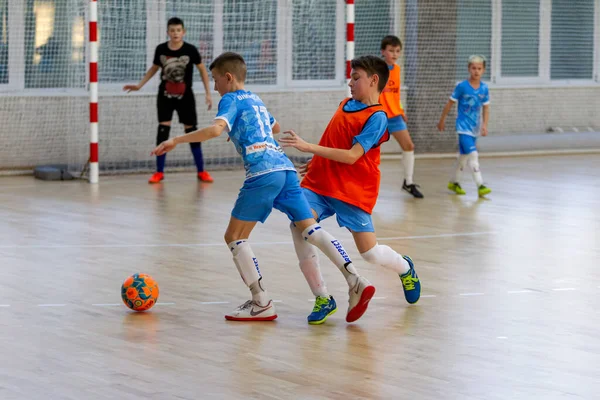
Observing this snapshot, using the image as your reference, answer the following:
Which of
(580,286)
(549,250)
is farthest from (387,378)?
(549,250)

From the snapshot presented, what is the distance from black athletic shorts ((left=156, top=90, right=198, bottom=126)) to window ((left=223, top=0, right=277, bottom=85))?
6.45 feet

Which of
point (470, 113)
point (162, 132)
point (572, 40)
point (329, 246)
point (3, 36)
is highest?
point (572, 40)

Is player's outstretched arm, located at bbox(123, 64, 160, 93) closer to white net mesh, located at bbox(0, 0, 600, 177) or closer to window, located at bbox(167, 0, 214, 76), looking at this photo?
white net mesh, located at bbox(0, 0, 600, 177)

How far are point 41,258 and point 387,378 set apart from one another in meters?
3.58

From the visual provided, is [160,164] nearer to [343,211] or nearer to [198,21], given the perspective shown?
[198,21]

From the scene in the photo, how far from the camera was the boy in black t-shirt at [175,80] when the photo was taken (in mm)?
11523

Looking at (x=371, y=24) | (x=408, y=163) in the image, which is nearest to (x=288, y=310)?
(x=408, y=163)

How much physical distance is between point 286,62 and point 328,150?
8.88 meters

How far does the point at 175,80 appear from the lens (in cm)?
1161

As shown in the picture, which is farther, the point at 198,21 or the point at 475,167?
the point at 198,21

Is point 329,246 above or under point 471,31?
under

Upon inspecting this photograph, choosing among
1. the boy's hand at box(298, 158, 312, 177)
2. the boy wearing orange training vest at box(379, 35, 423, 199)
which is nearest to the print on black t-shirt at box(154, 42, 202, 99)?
the boy wearing orange training vest at box(379, 35, 423, 199)

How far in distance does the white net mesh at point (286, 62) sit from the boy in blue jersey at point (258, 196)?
6.88 meters

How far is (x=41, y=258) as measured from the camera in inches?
292
